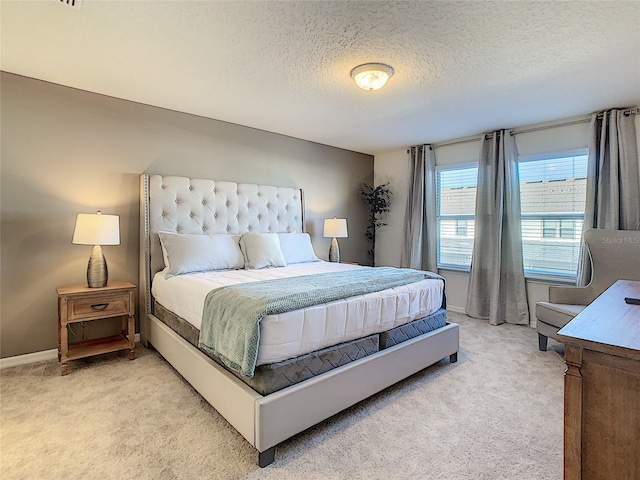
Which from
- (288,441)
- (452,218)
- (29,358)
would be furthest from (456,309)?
(29,358)

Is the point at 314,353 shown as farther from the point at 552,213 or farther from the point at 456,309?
the point at 552,213

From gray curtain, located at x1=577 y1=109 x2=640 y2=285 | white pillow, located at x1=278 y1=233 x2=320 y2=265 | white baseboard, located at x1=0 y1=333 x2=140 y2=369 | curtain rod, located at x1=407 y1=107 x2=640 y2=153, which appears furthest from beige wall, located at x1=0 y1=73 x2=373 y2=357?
gray curtain, located at x1=577 y1=109 x2=640 y2=285

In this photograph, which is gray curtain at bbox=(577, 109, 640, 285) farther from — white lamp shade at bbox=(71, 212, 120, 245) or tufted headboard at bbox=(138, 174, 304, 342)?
white lamp shade at bbox=(71, 212, 120, 245)

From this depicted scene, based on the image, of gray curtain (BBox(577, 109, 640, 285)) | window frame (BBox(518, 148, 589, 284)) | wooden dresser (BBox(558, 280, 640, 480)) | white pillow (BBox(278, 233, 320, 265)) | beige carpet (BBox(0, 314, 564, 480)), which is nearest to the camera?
wooden dresser (BBox(558, 280, 640, 480))

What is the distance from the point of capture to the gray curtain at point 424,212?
481 cm

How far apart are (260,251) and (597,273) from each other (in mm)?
3236

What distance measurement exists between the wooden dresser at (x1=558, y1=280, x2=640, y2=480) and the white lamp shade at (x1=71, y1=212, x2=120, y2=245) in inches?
118

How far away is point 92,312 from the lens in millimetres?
2660

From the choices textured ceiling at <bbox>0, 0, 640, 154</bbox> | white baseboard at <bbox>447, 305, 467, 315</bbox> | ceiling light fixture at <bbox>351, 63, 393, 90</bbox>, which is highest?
textured ceiling at <bbox>0, 0, 640, 154</bbox>

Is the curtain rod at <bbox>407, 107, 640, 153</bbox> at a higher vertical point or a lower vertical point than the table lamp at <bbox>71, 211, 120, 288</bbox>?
higher

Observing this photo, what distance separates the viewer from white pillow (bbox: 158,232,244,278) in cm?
296

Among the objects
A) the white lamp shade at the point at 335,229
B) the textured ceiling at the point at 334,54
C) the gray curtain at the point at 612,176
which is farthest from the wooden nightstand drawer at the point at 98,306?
the gray curtain at the point at 612,176

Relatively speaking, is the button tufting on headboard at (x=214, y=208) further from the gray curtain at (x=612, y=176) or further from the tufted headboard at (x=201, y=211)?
the gray curtain at (x=612, y=176)

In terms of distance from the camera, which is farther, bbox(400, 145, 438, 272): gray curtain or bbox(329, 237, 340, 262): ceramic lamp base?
bbox(400, 145, 438, 272): gray curtain
